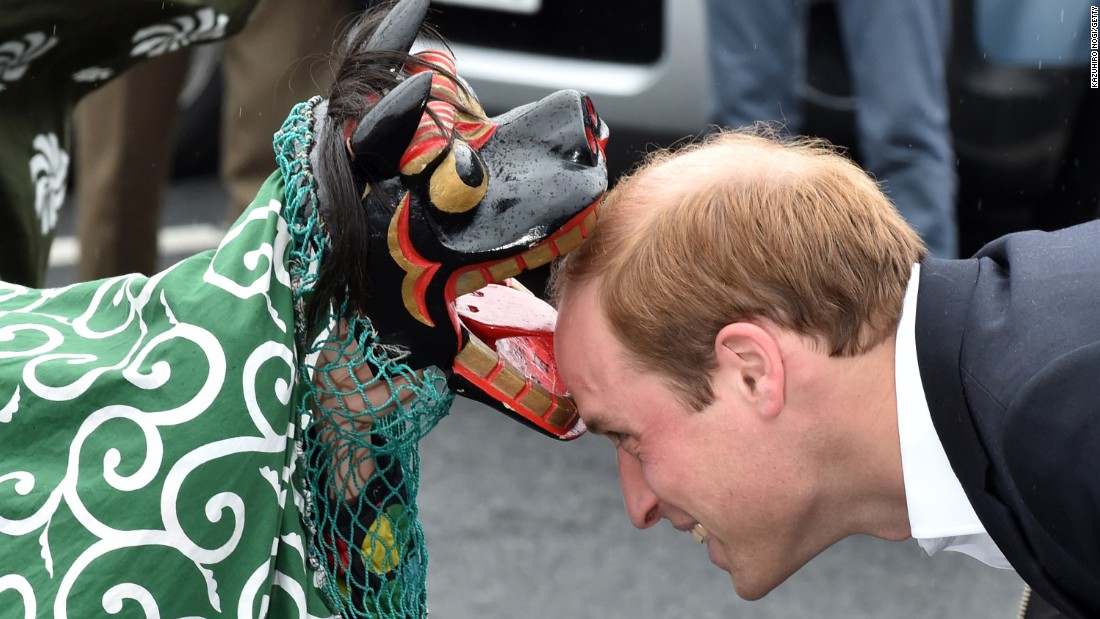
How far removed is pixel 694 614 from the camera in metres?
3.02

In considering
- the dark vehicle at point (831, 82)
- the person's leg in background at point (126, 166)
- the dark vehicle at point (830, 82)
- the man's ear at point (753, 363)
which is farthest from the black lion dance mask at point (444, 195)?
the person's leg in background at point (126, 166)

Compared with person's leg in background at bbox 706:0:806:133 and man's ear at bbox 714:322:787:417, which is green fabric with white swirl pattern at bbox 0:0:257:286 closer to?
man's ear at bbox 714:322:787:417

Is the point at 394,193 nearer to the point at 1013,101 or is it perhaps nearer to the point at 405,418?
the point at 405,418

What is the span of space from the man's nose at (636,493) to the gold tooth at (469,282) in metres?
0.39

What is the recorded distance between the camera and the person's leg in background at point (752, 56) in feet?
11.4

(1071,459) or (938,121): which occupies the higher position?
(1071,459)

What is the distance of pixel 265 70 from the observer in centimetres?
365

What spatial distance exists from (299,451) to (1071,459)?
823mm

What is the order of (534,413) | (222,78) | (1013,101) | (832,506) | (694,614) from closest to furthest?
1. (534,413)
2. (832,506)
3. (694,614)
4. (1013,101)
5. (222,78)

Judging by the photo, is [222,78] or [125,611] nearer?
[125,611]

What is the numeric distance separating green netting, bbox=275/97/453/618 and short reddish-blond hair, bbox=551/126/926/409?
28 cm

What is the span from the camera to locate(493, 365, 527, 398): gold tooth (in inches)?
62.9

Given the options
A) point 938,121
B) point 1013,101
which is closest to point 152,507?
point 938,121

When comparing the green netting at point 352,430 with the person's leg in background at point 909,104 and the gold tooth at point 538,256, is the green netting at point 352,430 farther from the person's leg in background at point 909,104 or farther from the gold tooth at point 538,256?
the person's leg in background at point 909,104
